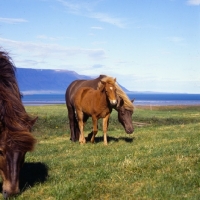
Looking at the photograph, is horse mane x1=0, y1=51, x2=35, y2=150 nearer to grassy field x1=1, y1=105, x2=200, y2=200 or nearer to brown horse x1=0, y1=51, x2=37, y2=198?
brown horse x1=0, y1=51, x2=37, y2=198

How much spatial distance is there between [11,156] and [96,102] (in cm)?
839

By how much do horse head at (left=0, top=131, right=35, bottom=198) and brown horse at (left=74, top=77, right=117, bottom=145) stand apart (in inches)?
296

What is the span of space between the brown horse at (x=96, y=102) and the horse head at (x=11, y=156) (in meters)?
7.51

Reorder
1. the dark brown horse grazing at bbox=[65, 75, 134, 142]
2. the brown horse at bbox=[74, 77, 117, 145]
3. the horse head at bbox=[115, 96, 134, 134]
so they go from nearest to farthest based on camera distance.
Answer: the brown horse at bbox=[74, 77, 117, 145] < the dark brown horse grazing at bbox=[65, 75, 134, 142] < the horse head at bbox=[115, 96, 134, 134]

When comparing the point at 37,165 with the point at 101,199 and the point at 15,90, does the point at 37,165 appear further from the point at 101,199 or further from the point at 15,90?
the point at 101,199

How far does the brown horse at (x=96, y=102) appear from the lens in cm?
1401

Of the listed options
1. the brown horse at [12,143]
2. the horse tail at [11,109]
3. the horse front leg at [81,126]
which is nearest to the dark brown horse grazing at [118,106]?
the horse front leg at [81,126]

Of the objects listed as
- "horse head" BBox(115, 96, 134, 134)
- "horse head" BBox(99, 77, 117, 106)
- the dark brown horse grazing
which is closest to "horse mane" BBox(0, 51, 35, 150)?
"horse head" BBox(99, 77, 117, 106)

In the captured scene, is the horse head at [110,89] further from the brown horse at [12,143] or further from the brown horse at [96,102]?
the brown horse at [12,143]

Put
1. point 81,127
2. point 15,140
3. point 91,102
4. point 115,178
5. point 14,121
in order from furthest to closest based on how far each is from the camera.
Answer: point 81,127
point 91,102
point 115,178
point 14,121
point 15,140

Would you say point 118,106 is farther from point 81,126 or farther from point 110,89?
point 110,89

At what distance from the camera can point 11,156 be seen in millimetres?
6566

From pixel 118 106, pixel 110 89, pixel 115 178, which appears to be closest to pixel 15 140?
pixel 115 178

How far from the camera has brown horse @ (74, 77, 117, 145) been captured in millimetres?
14008
